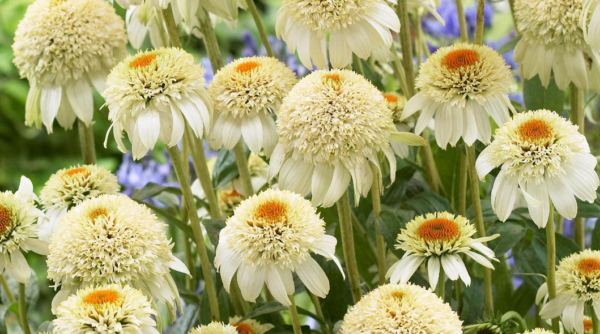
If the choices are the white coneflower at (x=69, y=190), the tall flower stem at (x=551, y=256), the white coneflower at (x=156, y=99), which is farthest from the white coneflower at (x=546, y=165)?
the white coneflower at (x=69, y=190)

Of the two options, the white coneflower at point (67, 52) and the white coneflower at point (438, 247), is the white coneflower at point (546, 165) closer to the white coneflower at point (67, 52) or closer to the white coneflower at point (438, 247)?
the white coneflower at point (438, 247)

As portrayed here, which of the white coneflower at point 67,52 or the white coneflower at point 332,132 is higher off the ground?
the white coneflower at point 67,52

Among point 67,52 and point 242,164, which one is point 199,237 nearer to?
point 242,164

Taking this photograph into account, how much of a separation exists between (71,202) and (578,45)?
466 mm

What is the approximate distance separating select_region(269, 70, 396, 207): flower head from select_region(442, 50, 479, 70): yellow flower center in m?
0.07

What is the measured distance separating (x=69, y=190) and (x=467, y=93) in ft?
1.15

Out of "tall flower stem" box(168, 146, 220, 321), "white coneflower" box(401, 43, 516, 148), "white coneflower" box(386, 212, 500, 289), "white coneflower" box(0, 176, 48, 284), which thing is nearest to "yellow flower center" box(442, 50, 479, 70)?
"white coneflower" box(401, 43, 516, 148)

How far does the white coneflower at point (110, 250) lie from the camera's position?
46 cm

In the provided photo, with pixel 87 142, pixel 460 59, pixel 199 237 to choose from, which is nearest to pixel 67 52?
pixel 87 142

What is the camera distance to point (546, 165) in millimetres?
488

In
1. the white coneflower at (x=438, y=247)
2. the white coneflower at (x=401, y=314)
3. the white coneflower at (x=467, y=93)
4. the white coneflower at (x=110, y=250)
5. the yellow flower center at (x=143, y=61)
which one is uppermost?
the yellow flower center at (x=143, y=61)

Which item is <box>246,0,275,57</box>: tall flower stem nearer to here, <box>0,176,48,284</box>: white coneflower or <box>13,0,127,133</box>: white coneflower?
<box>13,0,127,133</box>: white coneflower

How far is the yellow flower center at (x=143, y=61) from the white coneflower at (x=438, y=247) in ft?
0.78

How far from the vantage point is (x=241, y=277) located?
480mm
